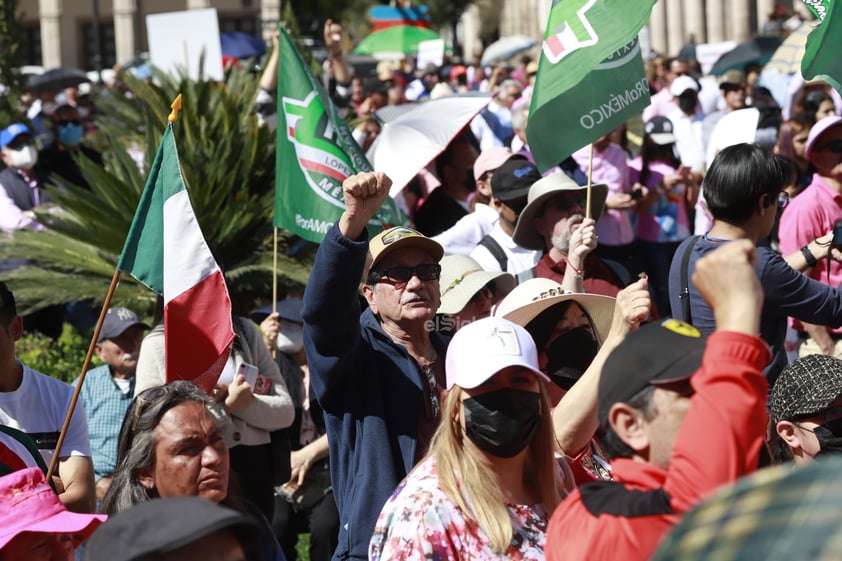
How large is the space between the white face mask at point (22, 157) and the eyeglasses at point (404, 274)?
25.9 feet

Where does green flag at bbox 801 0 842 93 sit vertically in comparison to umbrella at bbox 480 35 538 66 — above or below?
above

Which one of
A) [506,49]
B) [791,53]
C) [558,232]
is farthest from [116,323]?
[506,49]

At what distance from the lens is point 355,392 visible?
15.4ft

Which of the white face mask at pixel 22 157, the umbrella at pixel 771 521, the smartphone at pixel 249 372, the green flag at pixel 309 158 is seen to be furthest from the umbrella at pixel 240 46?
the umbrella at pixel 771 521

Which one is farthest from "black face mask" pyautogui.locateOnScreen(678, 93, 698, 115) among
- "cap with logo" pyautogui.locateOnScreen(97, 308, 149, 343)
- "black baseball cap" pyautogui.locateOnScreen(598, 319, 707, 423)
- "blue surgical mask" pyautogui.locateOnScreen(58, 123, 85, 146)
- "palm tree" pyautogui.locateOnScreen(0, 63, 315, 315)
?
"black baseball cap" pyautogui.locateOnScreen(598, 319, 707, 423)

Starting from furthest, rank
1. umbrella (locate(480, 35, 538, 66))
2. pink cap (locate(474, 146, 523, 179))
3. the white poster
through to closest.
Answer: umbrella (locate(480, 35, 538, 66)) < the white poster < pink cap (locate(474, 146, 523, 179))

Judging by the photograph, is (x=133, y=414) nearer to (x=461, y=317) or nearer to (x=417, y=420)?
(x=417, y=420)

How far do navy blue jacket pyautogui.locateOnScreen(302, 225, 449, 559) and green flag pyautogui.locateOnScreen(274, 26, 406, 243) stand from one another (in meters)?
2.75

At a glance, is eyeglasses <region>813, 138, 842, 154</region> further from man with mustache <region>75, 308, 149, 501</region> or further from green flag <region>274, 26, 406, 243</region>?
man with mustache <region>75, 308, 149, 501</region>

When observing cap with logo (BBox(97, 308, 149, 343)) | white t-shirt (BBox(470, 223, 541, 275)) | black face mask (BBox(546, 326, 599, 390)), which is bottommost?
cap with logo (BBox(97, 308, 149, 343))

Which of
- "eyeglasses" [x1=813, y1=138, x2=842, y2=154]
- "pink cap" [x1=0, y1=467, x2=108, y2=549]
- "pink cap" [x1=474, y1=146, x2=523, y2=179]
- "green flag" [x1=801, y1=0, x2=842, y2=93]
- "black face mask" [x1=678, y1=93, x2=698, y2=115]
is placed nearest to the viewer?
"pink cap" [x1=0, y1=467, x2=108, y2=549]

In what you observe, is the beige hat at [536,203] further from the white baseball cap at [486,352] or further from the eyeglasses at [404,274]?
the white baseball cap at [486,352]

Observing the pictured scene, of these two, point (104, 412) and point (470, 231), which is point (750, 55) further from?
point (104, 412)

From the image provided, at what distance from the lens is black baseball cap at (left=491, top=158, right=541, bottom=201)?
7.71 meters
